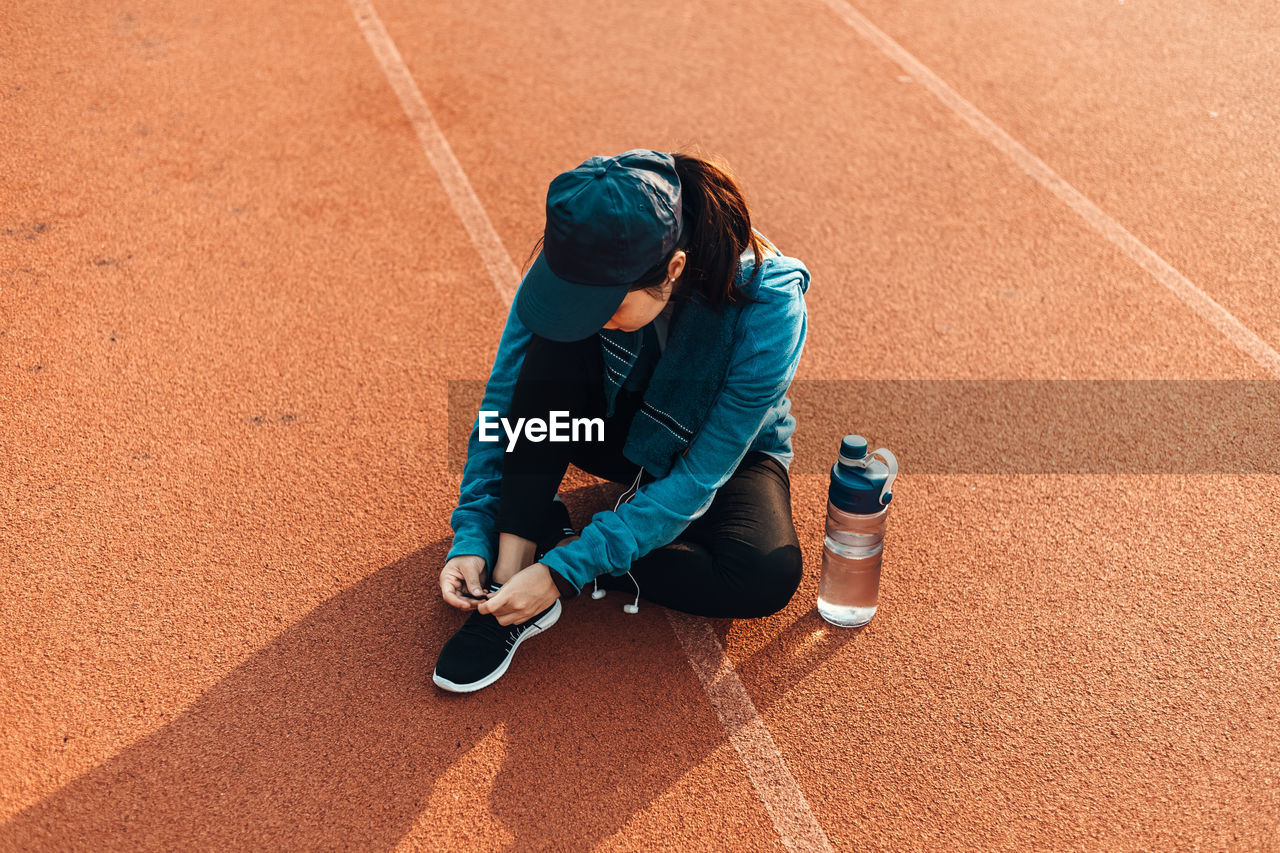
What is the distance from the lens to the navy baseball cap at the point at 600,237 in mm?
2697

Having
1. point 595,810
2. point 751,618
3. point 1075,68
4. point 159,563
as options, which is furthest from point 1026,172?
point 159,563

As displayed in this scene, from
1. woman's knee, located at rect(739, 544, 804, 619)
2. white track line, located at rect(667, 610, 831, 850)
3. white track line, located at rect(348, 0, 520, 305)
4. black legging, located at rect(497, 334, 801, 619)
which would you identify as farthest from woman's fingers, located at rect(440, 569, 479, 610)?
white track line, located at rect(348, 0, 520, 305)

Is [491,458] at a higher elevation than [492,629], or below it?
higher

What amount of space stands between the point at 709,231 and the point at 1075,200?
3383 millimetres

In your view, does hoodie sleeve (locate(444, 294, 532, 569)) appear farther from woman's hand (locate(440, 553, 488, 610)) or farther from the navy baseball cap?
the navy baseball cap

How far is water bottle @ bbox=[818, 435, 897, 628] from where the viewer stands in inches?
127

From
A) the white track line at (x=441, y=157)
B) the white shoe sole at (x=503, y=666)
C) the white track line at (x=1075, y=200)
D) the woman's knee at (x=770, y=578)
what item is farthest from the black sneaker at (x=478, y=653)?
the white track line at (x=1075, y=200)

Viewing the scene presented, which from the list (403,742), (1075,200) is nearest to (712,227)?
(403,742)

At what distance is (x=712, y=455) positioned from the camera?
3.20 metres

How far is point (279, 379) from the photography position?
4379mm

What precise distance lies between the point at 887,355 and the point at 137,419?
311cm

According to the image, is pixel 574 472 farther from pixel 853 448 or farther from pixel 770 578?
pixel 853 448

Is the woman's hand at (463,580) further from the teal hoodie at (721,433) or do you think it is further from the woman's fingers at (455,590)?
the teal hoodie at (721,433)

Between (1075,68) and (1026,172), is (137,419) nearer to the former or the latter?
(1026,172)
